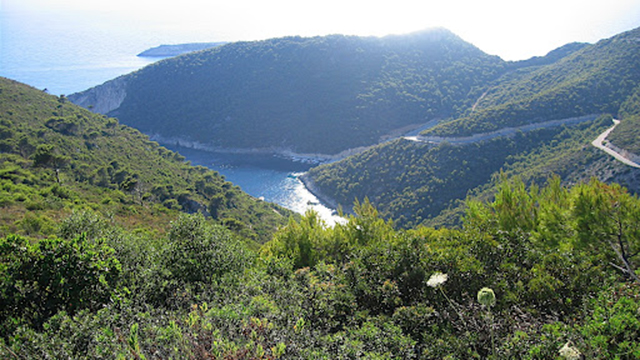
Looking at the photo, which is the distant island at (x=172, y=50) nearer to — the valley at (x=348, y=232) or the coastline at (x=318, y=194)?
the valley at (x=348, y=232)

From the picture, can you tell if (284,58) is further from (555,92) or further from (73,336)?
(73,336)

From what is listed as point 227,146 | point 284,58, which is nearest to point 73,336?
point 227,146

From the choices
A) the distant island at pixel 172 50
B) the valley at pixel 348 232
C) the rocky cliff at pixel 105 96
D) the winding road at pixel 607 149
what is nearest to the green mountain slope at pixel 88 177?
the valley at pixel 348 232

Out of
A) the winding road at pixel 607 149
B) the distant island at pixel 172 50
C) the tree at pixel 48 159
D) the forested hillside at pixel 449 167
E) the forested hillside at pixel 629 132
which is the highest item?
the distant island at pixel 172 50

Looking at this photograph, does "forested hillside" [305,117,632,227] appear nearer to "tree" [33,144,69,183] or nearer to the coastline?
the coastline

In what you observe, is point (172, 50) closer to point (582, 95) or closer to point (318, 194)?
point (318, 194)

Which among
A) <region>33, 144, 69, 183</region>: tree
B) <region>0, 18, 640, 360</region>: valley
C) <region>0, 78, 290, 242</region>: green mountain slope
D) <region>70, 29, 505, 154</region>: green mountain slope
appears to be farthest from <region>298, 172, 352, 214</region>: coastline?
<region>33, 144, 69, 183</region>: tree

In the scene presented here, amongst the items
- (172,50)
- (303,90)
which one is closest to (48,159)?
(303,90)
